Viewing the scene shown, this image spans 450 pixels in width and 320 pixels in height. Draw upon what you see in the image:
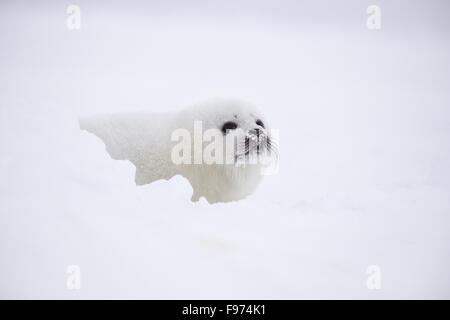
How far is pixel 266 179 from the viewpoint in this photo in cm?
394

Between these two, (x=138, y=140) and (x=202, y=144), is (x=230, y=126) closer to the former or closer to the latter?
(x=202, y=144)

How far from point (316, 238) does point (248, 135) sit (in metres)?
1.22

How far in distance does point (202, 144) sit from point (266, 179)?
0.85 m

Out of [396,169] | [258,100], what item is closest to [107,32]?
[258,100]

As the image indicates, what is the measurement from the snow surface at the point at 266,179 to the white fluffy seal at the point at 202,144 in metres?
0.34

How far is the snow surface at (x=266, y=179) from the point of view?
2137 mm

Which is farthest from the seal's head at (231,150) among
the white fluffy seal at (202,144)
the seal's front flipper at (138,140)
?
the seal's front flipper at (138,140)

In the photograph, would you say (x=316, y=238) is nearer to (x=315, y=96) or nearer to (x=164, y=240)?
(x=164, y=240)

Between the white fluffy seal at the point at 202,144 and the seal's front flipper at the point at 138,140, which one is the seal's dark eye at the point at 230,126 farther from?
the seal's front flipper at the point at 138,140

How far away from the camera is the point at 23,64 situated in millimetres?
3500

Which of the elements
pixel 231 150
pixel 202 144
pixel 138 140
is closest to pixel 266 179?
pixel 231 150

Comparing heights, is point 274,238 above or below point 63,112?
below

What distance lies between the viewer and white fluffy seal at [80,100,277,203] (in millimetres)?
3459

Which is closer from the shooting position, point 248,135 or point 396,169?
point 248,135
